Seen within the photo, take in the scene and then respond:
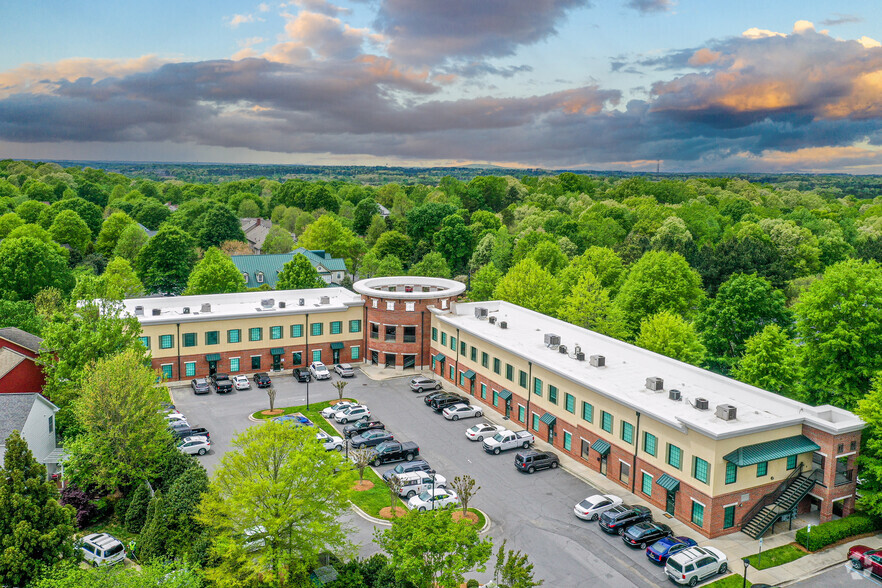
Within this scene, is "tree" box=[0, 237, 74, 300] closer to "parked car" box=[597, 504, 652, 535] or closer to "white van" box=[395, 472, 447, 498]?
"white van" box=[395, 472, 447, 498]

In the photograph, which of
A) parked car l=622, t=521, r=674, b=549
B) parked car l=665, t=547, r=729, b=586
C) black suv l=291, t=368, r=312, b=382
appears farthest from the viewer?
black suv l=291, t=368, r=312, b=382

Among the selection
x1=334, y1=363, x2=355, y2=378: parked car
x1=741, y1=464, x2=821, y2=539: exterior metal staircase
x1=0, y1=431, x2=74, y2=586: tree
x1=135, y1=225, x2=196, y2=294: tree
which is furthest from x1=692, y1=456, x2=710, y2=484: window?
x1=135, y1=225, x2=196, y2=294: tree

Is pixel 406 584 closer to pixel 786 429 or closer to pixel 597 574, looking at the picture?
pixel 597 574

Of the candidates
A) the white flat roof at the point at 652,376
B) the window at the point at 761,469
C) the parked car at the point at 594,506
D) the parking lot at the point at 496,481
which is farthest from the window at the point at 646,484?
the window at the point at 761,469

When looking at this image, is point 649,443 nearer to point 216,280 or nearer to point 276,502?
point 276,502

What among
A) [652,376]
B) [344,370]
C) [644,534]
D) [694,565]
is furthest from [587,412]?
[344,370]

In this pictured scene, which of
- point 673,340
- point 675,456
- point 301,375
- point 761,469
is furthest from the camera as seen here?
point 301,375

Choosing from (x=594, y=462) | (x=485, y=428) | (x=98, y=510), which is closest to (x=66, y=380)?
(x=98, y=510)
